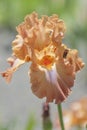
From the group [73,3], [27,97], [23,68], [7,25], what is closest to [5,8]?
[7,25]

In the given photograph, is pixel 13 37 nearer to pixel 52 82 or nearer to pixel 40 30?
pixel 40 30

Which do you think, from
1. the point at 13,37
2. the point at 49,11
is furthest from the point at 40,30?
the point at 49,11

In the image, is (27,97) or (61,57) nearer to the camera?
(61,57)

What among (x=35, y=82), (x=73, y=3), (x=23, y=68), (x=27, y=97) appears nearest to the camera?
(x=35, y=82)

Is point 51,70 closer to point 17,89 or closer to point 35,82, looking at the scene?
point 35,82

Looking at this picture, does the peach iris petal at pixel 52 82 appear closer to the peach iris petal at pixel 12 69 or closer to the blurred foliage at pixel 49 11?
the peach iris petal at pixel 12 69

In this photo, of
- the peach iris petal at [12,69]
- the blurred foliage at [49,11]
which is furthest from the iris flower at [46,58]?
the blurred foliage at [49,11]
